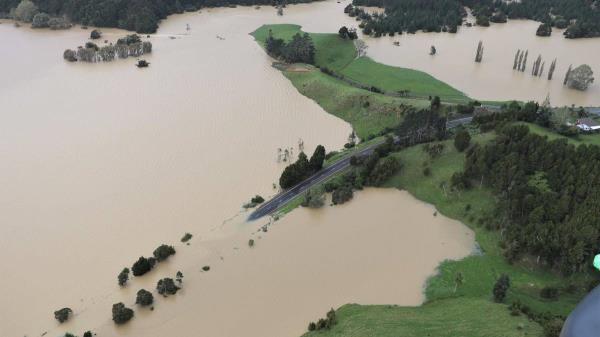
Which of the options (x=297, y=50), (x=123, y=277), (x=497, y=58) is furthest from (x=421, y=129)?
(x=497, y=58)

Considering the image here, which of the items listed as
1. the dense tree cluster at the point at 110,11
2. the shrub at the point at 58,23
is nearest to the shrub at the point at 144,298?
the dense tree cluster at the point at 110,11

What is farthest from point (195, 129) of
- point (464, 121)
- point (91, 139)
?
point (464, 121)

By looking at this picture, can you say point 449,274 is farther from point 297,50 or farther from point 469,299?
point 297,50

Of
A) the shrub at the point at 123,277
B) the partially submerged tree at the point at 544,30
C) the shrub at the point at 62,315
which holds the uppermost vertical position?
the partially submerged tree at the point at 544,30

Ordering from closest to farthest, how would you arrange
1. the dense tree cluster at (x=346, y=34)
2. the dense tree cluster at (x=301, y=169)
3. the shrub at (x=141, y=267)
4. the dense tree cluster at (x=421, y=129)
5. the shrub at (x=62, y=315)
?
the shrub at (x=62, y=315) → the shrub at (x=141, y=267) → the dense tree cluster at (x=301, y=169) → the dense tree cluster at (x=421, y=129) → the dense tree cluster at (x=346, y=34)

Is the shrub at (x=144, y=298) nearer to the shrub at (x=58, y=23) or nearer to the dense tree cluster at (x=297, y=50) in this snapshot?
the dense tree cluster at (x=297, y=50)

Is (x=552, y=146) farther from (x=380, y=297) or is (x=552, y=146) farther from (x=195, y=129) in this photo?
(x=195, y=129)
